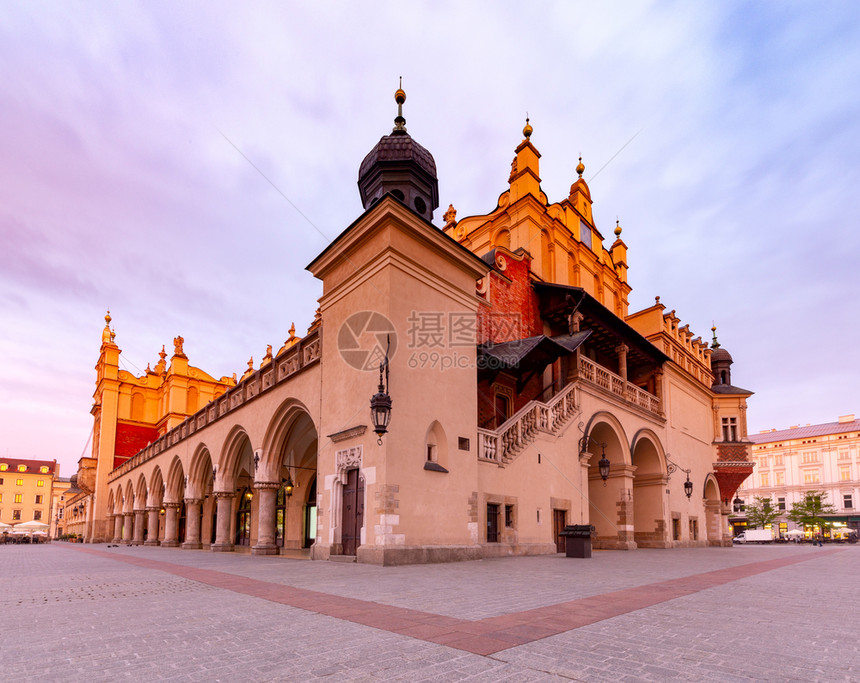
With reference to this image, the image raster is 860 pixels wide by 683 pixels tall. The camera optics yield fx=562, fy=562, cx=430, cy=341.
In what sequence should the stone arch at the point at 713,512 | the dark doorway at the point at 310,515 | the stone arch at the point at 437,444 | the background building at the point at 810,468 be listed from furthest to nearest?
the background building at the point at 810,468 → the stone arch at the point at 713,512 → the dark doorway at the point at 310,515 → the stone arch at the point at 437,444

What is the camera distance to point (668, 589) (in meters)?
7.67

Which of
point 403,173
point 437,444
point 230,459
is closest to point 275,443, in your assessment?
point 230,459

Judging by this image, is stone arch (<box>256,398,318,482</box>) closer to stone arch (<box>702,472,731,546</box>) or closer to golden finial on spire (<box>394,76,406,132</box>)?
golden finial on spire (<box>394,76,406,132</box>)

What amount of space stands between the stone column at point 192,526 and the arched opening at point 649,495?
20377mm

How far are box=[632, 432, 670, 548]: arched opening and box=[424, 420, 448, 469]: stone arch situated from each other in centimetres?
1429

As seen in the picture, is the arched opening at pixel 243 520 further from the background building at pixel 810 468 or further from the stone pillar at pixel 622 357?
the background building at pixel 810 468

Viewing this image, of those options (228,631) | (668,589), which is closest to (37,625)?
(228,631)

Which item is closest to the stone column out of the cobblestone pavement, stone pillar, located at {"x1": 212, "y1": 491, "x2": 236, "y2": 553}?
stone pillar, located at {"x1": 212, "y1": 491, "x2": 236, "y2": 553}

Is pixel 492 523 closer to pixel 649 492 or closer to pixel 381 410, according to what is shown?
pixel 381 410

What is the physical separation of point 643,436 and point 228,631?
2420 cm

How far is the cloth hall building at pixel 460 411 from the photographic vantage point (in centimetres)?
1395

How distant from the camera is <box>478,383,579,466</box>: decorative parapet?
16.1 meters

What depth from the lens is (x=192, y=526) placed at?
1046 inches

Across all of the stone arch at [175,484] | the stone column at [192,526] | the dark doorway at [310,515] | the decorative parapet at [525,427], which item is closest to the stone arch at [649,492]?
the decorative parapet at [525,427]
